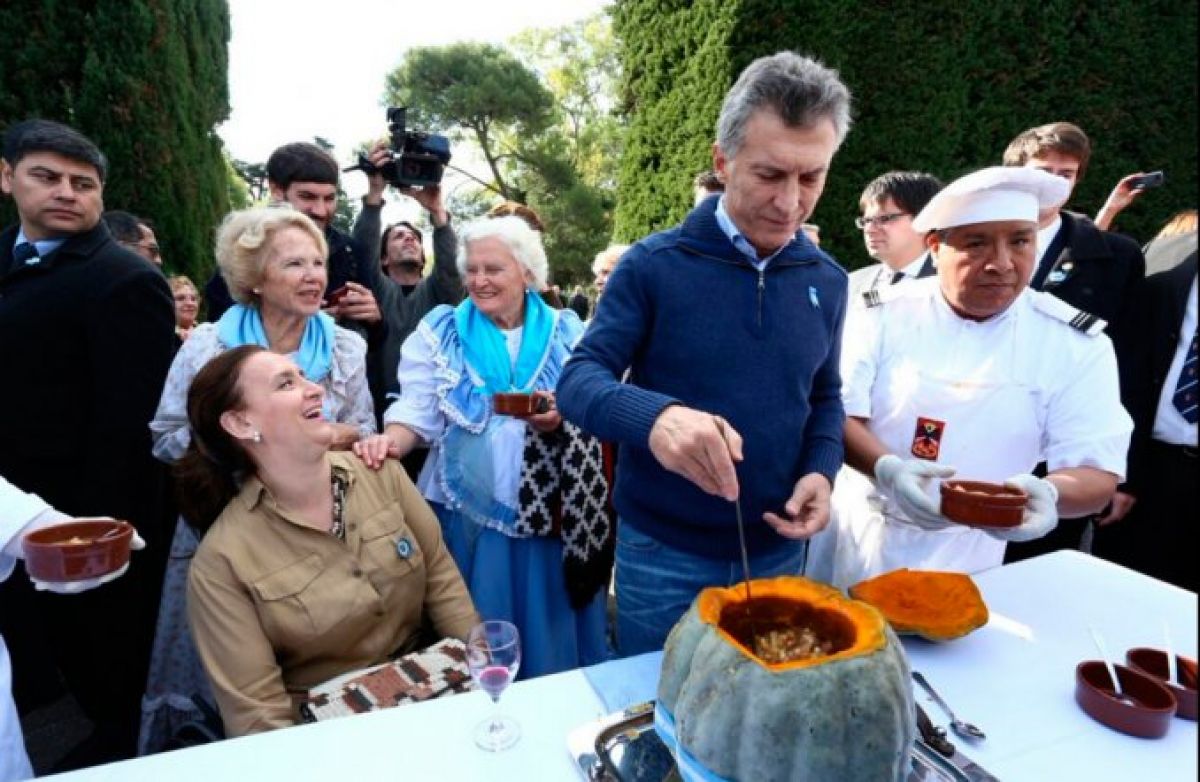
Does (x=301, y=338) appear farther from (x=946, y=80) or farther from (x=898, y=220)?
(x=946, y=80)

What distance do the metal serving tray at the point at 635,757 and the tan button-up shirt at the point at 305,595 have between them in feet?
3.31

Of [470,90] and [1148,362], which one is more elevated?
[470,90]

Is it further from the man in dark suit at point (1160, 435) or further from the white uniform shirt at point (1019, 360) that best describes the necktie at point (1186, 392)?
the white uniform shirt at point (1019, 360)

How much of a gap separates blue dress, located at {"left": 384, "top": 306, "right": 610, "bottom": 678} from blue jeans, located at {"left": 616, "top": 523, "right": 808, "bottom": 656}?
763mm

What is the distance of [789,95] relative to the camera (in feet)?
5.16

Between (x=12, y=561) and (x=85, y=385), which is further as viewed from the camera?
(x=85, y=385)

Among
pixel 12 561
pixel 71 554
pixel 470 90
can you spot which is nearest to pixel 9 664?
pixel 12 561

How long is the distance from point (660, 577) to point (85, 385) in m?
2.47

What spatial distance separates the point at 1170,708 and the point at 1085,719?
141mm

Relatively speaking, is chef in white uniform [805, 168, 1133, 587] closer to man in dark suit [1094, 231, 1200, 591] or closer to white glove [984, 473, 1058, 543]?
white glove [984, 473, 1058, 543]

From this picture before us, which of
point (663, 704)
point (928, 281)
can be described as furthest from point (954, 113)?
point (663, 704)

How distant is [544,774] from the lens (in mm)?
1184

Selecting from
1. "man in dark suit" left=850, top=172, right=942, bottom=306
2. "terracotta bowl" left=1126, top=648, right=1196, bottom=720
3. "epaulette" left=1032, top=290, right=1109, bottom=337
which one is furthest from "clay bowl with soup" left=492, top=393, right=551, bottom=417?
"man in dark suit" left=850, top=172, right=942, bottom=306

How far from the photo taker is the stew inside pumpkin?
1057 millimetres
